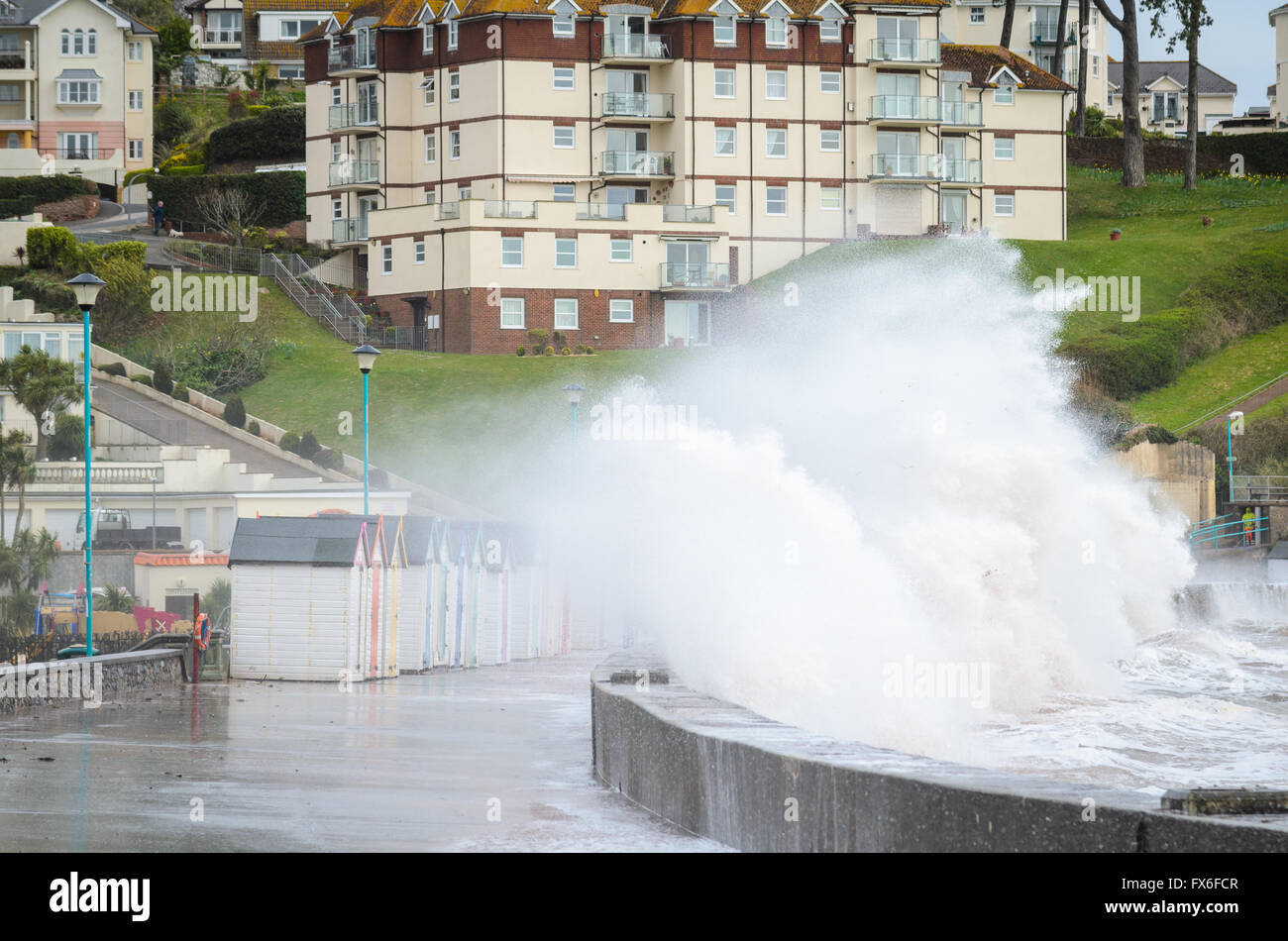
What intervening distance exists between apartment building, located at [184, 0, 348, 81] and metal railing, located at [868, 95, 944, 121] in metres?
60.4

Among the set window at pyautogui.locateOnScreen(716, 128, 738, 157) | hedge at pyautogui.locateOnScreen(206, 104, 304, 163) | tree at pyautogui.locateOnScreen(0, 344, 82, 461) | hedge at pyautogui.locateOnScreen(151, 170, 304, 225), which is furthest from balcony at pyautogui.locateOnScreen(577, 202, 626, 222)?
hedge at pyautogui.locateOnScreen(206, 104, 304, 163)

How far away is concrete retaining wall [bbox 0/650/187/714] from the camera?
20.2m

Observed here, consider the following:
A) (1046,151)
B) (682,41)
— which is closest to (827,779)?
(682,41)

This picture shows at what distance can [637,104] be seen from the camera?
7712 centimetres

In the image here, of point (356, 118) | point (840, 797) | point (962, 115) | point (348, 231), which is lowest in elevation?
point (840, 797)

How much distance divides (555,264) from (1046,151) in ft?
85.3

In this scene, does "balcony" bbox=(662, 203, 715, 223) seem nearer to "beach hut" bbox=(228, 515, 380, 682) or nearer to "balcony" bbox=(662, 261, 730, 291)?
"balcony" bbox=(662, 261, 730, 291)

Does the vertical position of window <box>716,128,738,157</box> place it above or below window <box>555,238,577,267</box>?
above

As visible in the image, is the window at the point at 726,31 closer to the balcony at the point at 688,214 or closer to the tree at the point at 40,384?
the balcony at the point at 688,214

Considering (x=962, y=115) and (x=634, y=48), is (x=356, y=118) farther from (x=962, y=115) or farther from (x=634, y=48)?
(x=962, y=115)

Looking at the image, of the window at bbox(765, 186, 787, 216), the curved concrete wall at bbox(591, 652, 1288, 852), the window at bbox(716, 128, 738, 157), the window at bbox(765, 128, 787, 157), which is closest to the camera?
the curved concrete wall at bbox(591, 652, 1288, 852)

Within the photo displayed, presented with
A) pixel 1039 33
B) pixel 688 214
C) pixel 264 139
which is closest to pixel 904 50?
pixel 688 214

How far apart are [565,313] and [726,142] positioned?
448 inches

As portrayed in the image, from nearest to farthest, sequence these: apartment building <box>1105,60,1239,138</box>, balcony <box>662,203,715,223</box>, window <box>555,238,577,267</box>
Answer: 1. window <box>555,238,577,267</box>
2. balcony <box>662,203,715,223</box>
3. apartment building <box>1105,60,1239,138</box>
